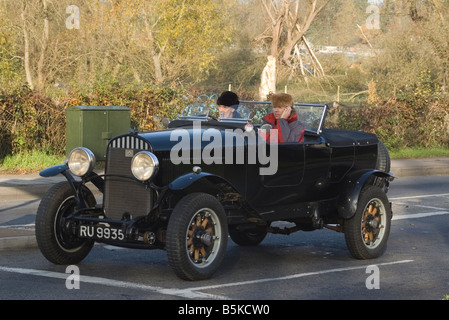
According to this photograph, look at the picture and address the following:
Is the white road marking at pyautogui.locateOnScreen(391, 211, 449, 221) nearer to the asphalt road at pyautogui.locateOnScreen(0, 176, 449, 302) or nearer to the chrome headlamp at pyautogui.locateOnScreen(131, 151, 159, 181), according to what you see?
the asphalt road at pyautogui.locateOnScreen(0, 176, 449, 302)

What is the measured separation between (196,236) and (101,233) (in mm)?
846

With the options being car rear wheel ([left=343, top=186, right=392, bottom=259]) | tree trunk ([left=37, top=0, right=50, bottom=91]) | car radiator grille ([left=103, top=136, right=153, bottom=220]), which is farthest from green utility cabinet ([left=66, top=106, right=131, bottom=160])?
tree trunk ([left=37, top=0, right=50, bottom=91])

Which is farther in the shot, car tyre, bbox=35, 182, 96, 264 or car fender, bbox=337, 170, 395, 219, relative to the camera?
car fender, bbox=337, 170, 395, 219

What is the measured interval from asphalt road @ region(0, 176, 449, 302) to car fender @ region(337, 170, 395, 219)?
0.52 meters

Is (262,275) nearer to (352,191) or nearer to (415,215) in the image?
(352,191)

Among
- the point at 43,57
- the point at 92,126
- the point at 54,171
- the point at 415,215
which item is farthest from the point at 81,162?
the point at 43,57

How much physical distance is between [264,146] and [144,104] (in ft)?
36.9

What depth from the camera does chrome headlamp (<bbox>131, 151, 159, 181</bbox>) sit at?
23.1 feet

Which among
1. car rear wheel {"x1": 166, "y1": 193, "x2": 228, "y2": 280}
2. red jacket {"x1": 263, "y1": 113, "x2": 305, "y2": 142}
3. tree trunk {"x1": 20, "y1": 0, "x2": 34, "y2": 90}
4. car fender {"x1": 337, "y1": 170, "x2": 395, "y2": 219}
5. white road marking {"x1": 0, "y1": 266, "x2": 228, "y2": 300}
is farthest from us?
tree trunk {"x1": 20, "y1": 0, "x2": 34, "y2": 90}

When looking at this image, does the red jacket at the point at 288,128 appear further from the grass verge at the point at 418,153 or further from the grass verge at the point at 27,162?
the grass verge at the point at 418,153

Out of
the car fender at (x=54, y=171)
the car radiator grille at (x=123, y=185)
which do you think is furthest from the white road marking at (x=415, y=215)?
the car fender at (x=54, y=171)

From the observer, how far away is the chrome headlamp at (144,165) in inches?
277

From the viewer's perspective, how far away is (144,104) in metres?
18.8

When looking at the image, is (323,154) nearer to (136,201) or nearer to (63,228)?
(136,201)
